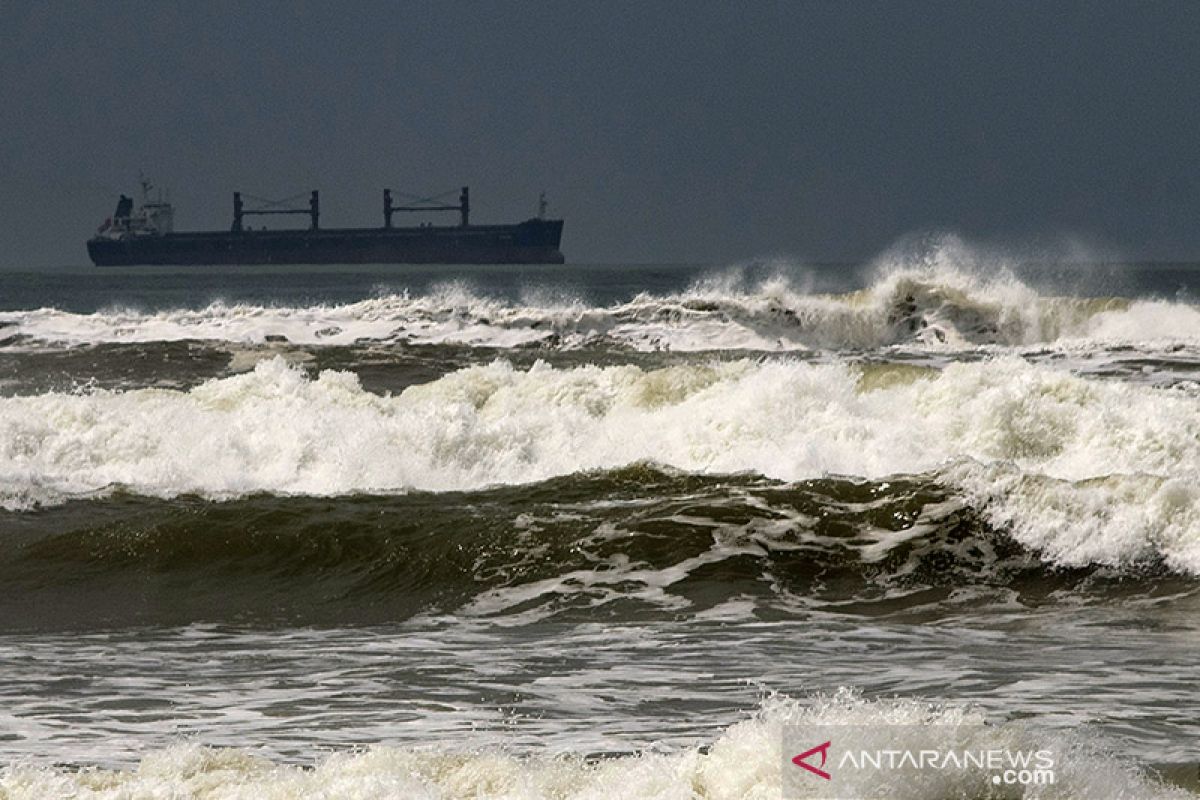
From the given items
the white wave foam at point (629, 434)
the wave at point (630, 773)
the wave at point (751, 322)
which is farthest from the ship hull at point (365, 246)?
the wave at point (630, 773)

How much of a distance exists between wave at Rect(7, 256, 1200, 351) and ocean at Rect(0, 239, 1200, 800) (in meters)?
9.04

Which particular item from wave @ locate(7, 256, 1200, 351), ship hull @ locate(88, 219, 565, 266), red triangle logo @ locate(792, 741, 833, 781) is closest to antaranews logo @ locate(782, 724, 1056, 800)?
red triangle logo @ locate(792, 741, 833, 781)

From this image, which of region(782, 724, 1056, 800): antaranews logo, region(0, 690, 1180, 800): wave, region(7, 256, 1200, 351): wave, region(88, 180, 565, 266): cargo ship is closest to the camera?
region(782, 724, 1056, 800): antaranews logo

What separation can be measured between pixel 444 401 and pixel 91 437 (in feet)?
15.7

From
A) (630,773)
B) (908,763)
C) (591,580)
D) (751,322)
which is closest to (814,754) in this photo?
(908,763)

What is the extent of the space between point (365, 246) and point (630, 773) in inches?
6554

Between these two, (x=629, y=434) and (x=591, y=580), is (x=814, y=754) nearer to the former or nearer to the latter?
(x=591, y=580)

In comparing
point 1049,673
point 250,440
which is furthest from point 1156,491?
point 250,440

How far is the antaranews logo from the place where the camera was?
6336 mm

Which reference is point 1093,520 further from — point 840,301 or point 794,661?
point 840,301

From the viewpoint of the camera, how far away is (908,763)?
6441 millimetres

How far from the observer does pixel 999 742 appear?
21.8 feet

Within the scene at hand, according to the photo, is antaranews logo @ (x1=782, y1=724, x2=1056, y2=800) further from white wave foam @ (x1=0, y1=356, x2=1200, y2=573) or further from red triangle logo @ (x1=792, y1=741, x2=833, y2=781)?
white wave foam @ (x1=0, y1=356, x2=1200, y2=573)

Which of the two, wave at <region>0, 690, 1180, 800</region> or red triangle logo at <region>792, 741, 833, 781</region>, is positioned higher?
red triangle logo at <region>792, 741, 833, 781</region>
